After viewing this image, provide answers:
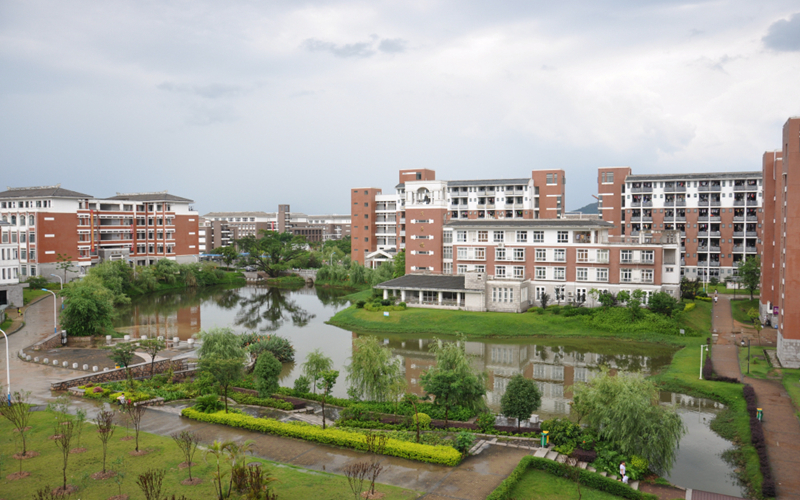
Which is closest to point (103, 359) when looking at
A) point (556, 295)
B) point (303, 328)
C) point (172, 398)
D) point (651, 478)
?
point (172, 398)

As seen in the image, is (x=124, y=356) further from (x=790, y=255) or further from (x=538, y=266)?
(x=790, y=255)

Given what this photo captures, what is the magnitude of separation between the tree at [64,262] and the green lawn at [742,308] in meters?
59.1

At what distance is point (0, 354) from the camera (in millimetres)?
30562

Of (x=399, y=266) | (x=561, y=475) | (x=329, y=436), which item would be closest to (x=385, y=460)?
(x=329, y=436)

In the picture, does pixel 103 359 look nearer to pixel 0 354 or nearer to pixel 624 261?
pixel 0 354

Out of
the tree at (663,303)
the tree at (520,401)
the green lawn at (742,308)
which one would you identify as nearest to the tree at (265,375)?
the tree at (520,401)

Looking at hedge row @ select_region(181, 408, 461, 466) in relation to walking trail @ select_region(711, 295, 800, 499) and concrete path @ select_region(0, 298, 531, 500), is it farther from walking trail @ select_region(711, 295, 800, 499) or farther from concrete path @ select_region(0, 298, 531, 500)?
walking trail @ select_region(711, 295, 800, 499)

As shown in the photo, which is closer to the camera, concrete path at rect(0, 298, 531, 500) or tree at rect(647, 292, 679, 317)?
concrete path at rect(0, 298, 531, 500)

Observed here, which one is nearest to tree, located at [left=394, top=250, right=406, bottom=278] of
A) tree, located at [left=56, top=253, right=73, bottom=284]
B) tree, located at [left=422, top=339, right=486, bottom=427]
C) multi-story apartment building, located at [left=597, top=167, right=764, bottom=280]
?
multi-story apartment building, located at [left=597, top=167, right=764, bottom=280]

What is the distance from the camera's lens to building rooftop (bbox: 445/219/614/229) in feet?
146

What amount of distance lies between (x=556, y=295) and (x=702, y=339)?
1172 centimetres

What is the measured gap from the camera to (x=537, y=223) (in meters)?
46.4

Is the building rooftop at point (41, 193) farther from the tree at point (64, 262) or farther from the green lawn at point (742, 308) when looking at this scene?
the green lawn at point (742, 308)

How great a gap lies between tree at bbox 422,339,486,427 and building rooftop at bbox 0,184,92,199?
2184 inches
